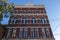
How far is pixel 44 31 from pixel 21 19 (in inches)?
158

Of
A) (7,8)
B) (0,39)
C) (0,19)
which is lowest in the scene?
(0,39)

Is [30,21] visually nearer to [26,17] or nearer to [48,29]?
[26,17]

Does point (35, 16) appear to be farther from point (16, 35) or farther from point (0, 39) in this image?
point (0, 39)

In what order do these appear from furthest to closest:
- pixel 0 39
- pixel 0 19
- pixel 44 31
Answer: pixel 44 31, pixel 0 39, pixel 0 19

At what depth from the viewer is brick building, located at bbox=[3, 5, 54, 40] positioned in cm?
2091

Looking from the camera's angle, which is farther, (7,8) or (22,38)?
(22,38)

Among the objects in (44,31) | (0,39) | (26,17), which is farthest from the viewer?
(26,17)

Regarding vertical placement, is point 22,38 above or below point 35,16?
below

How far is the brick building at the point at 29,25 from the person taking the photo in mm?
20913

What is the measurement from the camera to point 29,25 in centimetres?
2189

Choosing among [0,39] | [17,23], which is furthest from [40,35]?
[0,39]

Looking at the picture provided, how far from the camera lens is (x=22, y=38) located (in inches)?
813

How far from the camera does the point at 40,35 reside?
21.0m

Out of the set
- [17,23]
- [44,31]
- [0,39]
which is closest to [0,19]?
[0,39]
